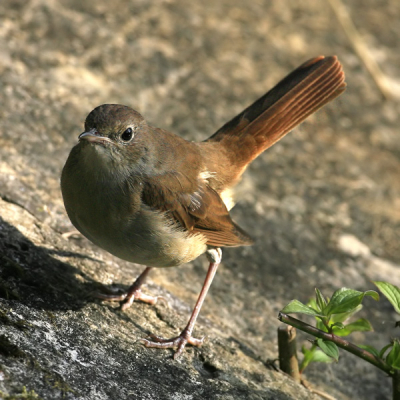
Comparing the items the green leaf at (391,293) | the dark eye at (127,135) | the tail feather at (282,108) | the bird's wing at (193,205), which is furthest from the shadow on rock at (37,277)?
the green leaf at (391,293)

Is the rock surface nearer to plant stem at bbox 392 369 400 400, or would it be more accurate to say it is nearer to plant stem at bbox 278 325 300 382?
plant stem at bbox 278 325 300 382

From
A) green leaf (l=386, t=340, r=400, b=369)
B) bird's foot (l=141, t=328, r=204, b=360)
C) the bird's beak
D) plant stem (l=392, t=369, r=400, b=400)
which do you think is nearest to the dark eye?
the bird's beak

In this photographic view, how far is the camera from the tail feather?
15.4ft

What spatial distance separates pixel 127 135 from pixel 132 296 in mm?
1090

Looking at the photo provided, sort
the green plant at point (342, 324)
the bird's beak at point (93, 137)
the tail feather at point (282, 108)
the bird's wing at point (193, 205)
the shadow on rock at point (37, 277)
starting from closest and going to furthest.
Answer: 1. the green plant at point (342, 324)
2. the shadow on rock at point (37, 277)
3. the bird's beak at point (93, 137)
4. the bird's wing at point (193, 205)
5. the tail feather at point (282, 108)

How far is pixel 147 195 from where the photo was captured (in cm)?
371

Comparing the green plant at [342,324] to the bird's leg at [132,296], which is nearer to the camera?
the green plant at [342,324]

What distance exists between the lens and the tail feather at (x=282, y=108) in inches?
185

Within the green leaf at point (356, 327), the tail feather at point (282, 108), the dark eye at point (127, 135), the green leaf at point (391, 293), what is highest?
the tail feather at point (282, 108)

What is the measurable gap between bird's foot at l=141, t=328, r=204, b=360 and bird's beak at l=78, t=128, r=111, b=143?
1.23 m

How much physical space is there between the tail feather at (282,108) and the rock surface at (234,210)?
396mm

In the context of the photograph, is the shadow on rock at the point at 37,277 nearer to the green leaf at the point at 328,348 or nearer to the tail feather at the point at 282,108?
the green leaf at the point at 328,348

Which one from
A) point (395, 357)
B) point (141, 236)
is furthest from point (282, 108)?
point (395, 357)

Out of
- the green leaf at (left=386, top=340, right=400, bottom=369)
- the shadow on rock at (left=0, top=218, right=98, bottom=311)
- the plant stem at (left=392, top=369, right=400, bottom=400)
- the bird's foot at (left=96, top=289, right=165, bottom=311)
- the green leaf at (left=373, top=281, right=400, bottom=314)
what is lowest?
the shadow on rock at (left=0, top=218, right=98, bottom=311)
